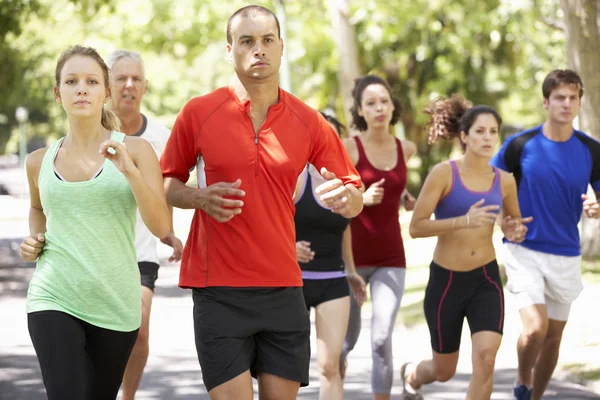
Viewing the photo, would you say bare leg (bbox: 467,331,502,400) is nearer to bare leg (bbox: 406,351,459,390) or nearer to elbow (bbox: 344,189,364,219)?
bare leg (bbox: 406,351,459,390)

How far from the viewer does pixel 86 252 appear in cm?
487

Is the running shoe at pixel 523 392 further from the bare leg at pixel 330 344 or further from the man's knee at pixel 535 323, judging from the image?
the bare leg at pixel 330 344

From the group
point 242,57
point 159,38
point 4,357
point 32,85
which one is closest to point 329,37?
point 159,38

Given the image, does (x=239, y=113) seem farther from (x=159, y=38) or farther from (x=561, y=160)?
(x=159, y=38)

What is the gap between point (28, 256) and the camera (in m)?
5.00

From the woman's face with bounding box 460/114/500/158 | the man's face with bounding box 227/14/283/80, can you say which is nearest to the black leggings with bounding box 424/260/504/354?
the woman's face with bounding box 460/114/500/158

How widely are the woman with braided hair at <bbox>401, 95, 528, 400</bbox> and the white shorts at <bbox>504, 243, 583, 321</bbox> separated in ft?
1.49

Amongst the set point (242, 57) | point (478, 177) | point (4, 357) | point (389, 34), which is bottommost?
point (4, 357)

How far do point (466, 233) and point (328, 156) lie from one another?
2155mm

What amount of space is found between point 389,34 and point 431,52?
4.71 metres

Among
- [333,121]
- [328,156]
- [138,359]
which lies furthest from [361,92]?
[328,156]

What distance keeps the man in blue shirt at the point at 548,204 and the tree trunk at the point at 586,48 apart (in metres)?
7.48

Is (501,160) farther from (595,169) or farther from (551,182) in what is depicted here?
(595,169)

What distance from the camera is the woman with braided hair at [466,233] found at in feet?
22.7
